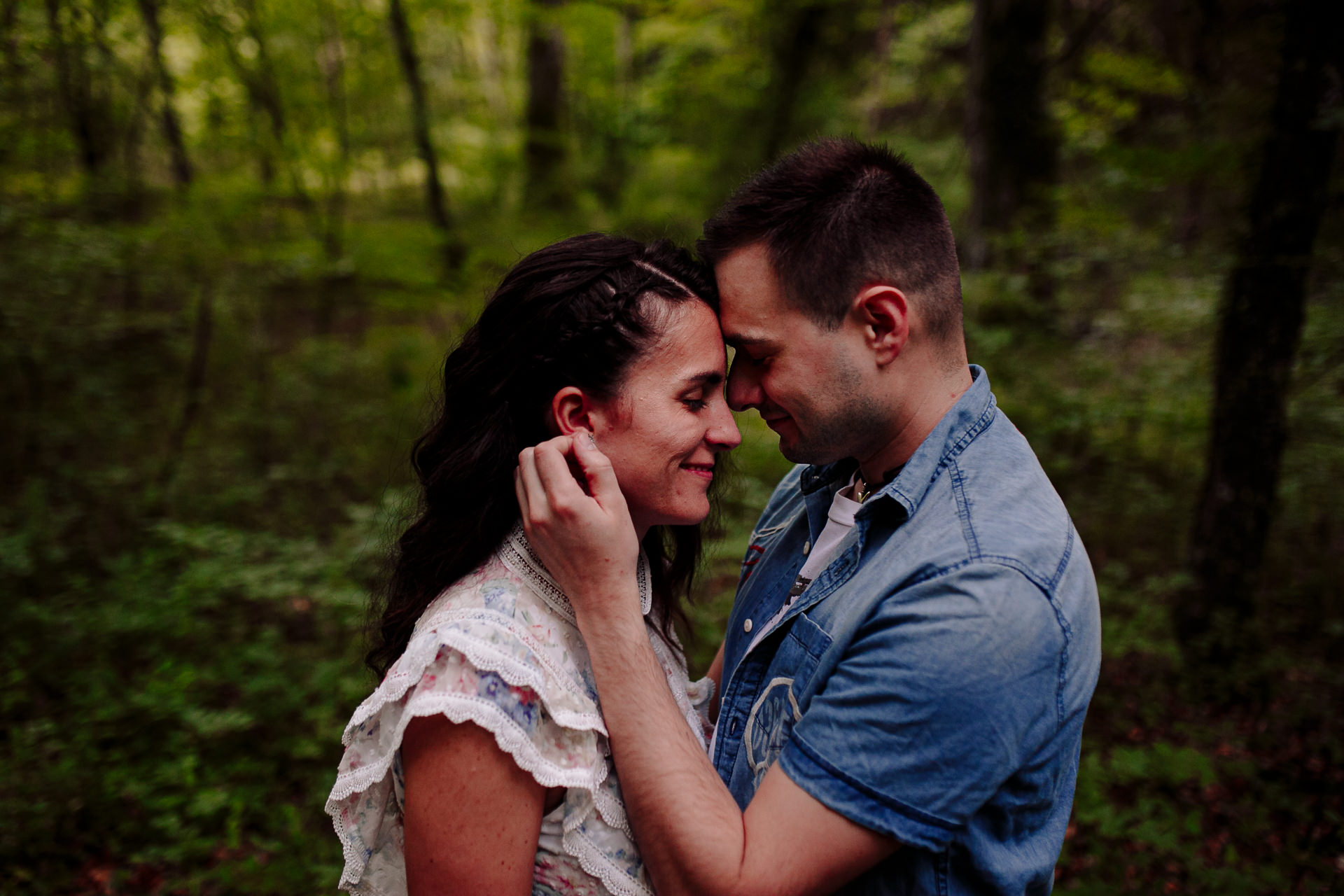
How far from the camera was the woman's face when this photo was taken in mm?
1731

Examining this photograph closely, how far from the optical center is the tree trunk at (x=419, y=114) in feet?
26.8

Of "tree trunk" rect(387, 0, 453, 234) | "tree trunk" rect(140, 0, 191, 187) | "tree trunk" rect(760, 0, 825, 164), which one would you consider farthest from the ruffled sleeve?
"tree trunk" rect(760, 0, 825, 164)

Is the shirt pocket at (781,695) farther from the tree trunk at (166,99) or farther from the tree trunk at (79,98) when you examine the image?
the tree trunk at (166,99)

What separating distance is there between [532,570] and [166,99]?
303 inches

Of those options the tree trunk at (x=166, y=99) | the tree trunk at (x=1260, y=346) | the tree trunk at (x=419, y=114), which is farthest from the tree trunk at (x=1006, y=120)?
the tree trunk at (x=166, y=99)

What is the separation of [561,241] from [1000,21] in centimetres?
691

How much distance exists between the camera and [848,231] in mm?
1733

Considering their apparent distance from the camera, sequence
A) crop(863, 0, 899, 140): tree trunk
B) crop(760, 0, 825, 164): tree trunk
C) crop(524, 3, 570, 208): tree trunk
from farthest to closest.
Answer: crop(863, 0, 899, 140): tree trunk
crop(760, 0, 825, 164): tree trunk
crop(524, 3, 570, 208): tree trunk

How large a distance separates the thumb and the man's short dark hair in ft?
1.96

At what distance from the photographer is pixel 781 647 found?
1708 millimetres

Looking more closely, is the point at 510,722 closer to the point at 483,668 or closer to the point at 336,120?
the point at 483,668

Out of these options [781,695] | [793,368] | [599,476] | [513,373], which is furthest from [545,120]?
[781,695]

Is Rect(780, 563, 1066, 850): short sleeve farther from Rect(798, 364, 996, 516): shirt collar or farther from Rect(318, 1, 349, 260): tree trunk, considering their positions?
Rect(318, 1, 349, 260): tree trunk

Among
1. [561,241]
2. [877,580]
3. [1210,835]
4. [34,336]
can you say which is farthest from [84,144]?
[1210,835]
